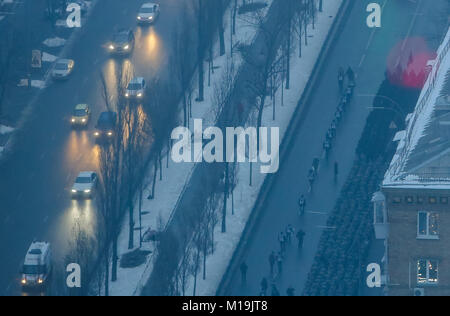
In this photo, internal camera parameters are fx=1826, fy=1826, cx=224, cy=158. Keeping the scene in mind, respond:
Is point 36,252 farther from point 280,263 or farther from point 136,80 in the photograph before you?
point 136,80

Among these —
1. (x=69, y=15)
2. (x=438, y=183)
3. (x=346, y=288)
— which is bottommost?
(x=346, y=288)

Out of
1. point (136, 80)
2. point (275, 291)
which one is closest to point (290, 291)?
point (275, 291)

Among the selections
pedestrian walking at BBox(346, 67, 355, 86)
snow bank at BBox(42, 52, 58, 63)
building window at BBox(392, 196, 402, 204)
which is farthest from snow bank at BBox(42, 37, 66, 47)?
building window at BBox(392, 196, 402, 204)

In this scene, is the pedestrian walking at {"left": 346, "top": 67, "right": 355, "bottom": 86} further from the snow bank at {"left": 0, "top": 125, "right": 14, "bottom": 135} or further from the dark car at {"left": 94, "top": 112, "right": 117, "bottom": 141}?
the snow bank at {"left": 0, "top": 125, "right": 14, "bottom": 135}

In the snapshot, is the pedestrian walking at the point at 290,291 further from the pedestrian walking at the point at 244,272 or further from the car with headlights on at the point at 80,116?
the car with headlights on at the point at 80,116

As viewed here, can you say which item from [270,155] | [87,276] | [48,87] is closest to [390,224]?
[87,276]
